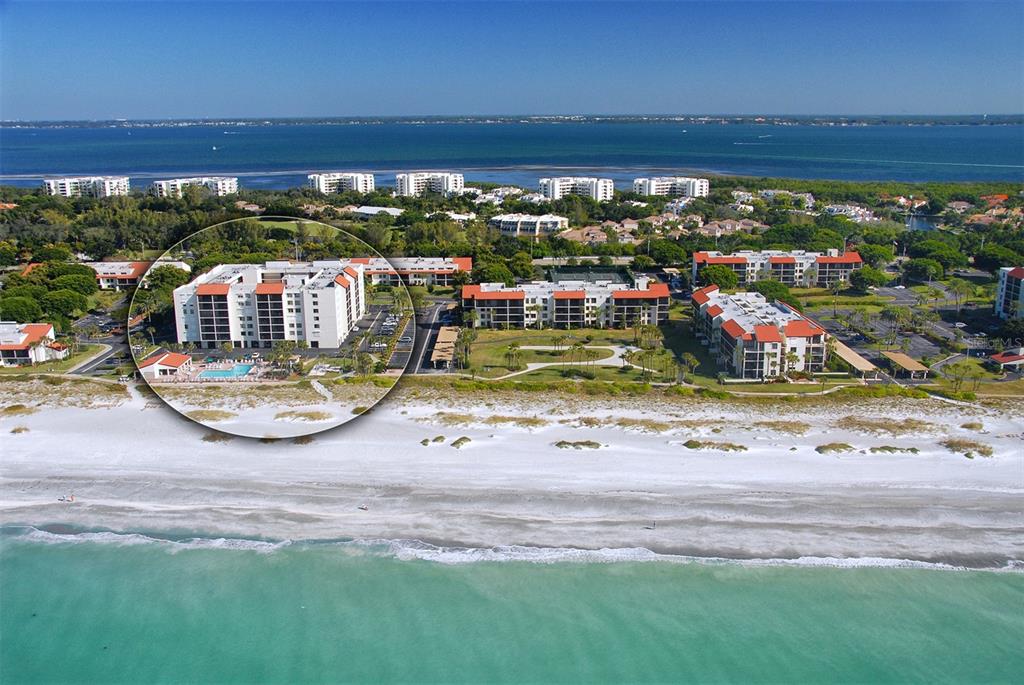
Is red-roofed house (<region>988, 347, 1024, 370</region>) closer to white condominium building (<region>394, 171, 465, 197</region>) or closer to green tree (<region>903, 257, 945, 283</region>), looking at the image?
green tree (<region>903, 257, 945, 283</region>)

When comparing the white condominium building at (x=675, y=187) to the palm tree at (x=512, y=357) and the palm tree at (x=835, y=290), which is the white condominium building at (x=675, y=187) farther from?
the palm tree at (x=512, y=357)

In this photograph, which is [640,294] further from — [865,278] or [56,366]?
[56,366]

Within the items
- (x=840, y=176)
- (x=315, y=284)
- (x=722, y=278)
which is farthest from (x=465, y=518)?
(x=840, y=176)

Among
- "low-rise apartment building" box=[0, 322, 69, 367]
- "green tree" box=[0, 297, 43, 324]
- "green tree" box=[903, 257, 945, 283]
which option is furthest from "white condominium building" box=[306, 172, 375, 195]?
"low-rise apartment building" box=[0, 322, 69, 367]

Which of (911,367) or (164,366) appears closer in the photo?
(164,366)

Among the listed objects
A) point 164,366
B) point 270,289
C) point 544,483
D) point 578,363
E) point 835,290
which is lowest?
point 544,483

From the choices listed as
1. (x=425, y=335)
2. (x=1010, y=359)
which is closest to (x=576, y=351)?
(x=425, y=335)

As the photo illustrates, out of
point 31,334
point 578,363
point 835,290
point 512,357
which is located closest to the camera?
point 31,334

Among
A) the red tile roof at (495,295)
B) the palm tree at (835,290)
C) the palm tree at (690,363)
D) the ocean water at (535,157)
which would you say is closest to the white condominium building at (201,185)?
the ocean water at (535,157)
